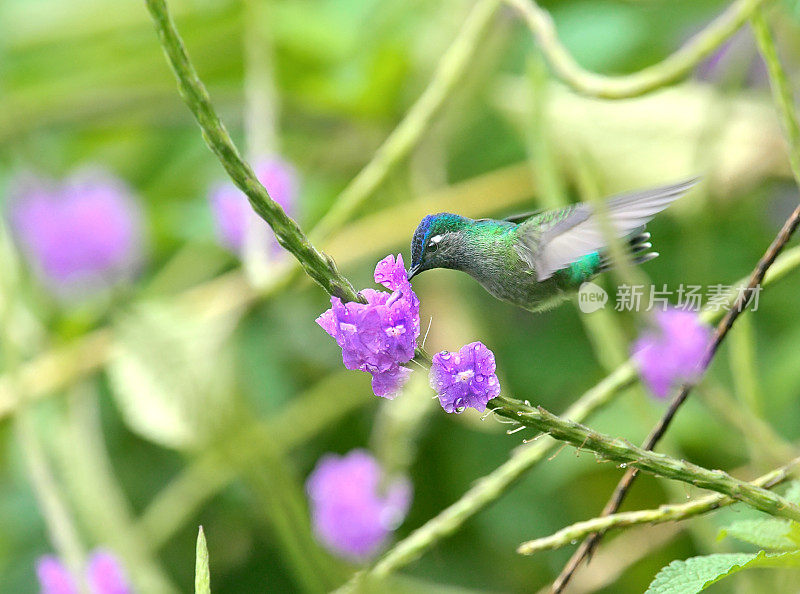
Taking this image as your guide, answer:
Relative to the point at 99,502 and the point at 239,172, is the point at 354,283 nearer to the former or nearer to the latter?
the point at 99,502

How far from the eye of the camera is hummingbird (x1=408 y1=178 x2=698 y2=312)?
719 mm

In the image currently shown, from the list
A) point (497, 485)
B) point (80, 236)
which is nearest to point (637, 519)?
point (497, 485)

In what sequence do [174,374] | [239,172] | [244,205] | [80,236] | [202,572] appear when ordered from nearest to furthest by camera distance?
1. [239,172]
2. [202,572]
3. [174,374]
4. [244,205]
5. [80,236]

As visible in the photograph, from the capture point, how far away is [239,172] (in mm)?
458

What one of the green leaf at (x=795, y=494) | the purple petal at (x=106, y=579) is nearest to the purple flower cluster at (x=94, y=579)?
the purple petal at (x=106, y=579)

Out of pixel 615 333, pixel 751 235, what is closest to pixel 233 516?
pixel 615 333

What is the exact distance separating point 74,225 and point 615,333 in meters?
0.96

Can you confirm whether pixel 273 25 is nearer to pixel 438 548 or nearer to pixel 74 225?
pixel 74 225

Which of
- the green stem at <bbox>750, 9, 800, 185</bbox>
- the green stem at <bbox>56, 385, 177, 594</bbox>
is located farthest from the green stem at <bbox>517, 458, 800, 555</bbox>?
the green stem at <bbox>56, 385, 177, 594</bbox>

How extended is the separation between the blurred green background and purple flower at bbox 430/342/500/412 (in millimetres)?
614

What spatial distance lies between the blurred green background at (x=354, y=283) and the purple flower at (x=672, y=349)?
0.15 m

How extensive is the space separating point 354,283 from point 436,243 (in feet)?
3.34

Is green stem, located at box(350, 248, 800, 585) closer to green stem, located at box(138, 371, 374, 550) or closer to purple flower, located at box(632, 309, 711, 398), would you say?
purple flower, located at box(632, 309, 711, 398)

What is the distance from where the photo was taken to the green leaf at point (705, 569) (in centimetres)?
56
